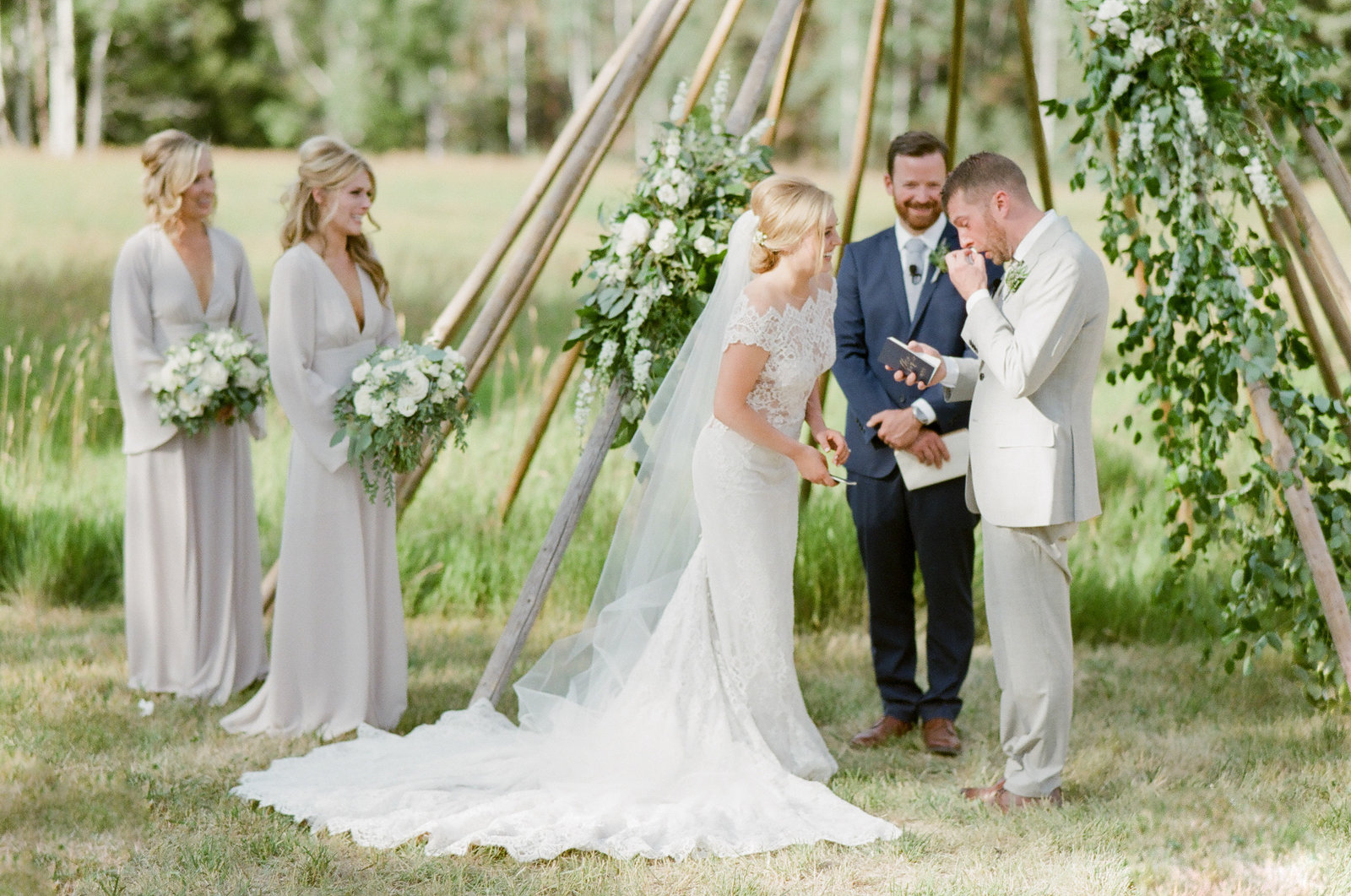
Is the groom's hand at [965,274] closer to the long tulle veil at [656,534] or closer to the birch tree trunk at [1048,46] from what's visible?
the long tulle veil at [656,534]

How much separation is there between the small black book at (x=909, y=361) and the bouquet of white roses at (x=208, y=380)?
277cm

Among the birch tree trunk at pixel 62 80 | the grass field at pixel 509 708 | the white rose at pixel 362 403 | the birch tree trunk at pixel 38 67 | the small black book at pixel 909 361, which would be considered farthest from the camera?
the birch tree trunk at pixel 38 67

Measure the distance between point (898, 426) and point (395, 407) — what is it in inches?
74.3

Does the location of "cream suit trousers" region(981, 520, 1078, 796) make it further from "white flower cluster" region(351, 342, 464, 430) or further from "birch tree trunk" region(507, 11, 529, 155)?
"birch tree trunk" region(507, 11, 529, 155)

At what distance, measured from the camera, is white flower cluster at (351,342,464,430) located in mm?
4527

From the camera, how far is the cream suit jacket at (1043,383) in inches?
143

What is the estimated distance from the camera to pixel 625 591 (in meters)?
4.36

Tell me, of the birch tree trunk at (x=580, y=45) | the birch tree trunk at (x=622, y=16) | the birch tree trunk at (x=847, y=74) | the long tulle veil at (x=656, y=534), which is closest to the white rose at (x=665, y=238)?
the long tulle veil at (x=656, y=534)

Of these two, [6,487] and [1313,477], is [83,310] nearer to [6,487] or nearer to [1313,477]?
[6,487]

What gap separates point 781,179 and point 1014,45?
29.3 m

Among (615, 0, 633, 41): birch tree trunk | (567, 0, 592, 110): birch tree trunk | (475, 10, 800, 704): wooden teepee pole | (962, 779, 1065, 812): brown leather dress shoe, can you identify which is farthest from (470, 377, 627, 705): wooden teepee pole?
(615, 0, 633, 41): birch tree trunk

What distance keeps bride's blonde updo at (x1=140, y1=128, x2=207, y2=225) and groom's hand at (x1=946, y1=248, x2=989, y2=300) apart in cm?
325

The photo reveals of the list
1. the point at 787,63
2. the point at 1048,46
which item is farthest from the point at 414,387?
the point at 1048,46

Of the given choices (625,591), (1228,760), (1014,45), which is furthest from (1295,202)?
(1014,45)
